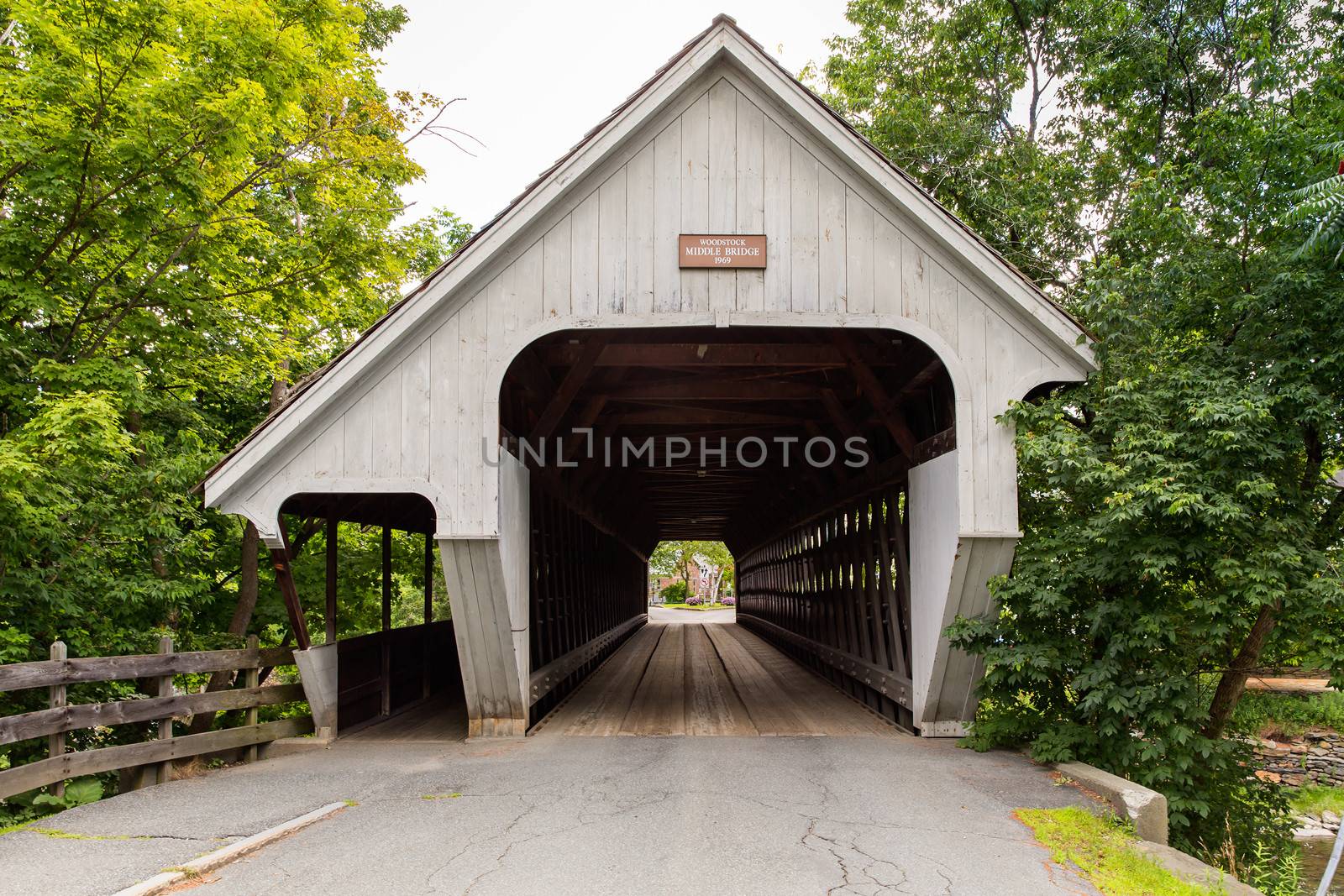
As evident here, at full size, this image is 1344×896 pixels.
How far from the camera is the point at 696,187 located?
6.82 meters

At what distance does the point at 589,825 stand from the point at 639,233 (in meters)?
4.27

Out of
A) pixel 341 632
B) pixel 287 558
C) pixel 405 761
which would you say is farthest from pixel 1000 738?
pixel 341 632

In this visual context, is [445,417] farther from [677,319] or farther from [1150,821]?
[1150,821]

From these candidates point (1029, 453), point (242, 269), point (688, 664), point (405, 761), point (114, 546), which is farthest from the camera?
point (688, 664)

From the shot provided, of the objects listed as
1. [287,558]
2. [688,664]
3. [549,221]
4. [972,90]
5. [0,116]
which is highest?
[972,90]

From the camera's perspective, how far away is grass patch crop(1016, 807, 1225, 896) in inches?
152

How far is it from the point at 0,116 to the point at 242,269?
2.48 m

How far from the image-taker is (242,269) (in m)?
9.02

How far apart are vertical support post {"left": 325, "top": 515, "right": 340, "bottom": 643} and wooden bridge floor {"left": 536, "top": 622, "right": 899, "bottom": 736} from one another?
7.27ft

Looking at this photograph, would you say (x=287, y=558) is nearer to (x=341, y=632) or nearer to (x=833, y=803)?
(x=833, y=803)

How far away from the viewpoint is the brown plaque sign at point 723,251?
6691mm

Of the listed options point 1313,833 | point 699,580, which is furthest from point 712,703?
point 699,580

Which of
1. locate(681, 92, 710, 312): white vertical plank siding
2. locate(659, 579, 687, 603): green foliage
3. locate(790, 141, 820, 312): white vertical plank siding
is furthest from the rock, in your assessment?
locate(659, 579, 687, 603): green foliage

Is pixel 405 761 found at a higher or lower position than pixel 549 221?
lower
